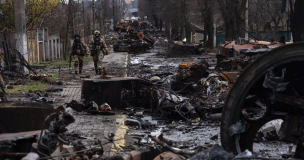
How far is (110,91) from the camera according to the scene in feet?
32.9

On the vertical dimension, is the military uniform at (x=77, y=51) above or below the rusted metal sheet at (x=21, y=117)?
above

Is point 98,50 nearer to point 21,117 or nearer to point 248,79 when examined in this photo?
point 21,117

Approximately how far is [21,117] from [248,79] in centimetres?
318

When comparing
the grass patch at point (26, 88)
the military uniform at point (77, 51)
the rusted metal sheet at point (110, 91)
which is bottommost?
the grass patch at point (26, 88)

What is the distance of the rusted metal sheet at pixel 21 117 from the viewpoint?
5.48 metres

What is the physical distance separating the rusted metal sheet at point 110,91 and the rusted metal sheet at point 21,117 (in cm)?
413

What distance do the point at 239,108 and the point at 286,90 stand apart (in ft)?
1.43

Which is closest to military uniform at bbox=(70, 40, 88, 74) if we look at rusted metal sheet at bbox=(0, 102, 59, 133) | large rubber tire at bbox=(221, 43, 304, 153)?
rusted metal sheet at bbox=(0, 102, 59, 133)

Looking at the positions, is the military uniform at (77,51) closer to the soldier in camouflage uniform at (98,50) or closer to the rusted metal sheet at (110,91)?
the soldier in camouflage uniform at (98,50)

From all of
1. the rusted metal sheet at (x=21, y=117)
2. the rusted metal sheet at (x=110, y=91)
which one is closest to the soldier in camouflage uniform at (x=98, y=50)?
the rusted metal sheet at (x=110, y=91)

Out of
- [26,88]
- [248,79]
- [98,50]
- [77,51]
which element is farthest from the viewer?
[77,51]

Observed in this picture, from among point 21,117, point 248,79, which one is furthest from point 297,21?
point 21,117

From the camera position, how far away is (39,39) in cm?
2797

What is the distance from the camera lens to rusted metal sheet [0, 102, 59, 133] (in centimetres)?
548
